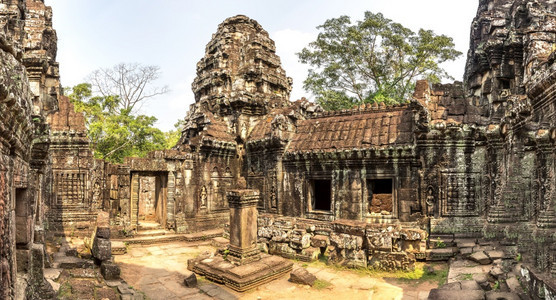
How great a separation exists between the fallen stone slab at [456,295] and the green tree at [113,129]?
18.4 metres

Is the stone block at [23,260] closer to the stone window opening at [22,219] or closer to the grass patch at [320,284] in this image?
the stone window opening at [22,219]

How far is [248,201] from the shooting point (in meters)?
8.59

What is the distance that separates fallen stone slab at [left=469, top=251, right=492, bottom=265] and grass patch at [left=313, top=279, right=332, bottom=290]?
3.12 meters

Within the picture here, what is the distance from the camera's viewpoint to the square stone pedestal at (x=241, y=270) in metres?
7.42

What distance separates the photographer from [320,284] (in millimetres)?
7438

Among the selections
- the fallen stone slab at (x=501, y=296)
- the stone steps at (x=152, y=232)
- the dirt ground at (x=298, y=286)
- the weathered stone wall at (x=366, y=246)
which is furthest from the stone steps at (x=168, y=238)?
the fallen stone slab at (x=501, y=296)

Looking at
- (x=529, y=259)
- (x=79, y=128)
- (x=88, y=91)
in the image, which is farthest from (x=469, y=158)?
(x=88, y=91)

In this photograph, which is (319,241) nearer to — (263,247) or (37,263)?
(263,247)

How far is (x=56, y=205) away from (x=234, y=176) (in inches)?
241

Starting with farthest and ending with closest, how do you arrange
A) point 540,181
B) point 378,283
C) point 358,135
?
point 358,135 < point 378,283 < point 540,181

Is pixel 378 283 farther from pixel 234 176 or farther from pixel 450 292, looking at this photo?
pixel 234 176

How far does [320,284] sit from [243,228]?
219cm

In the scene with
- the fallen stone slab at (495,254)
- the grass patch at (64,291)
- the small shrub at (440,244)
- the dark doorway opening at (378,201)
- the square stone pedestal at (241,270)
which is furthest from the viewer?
the dark doorway opening at (378,201)

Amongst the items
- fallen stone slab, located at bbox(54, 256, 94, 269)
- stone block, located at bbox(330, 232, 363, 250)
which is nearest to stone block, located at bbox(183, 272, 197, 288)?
fallen stone slab, located at bbox(54, 256, 94, 269)
